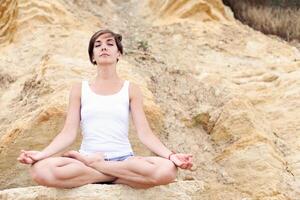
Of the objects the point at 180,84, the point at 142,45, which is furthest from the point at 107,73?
the point at 142,45

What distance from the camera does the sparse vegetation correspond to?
22.2 ft

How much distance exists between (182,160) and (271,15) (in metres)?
3.28

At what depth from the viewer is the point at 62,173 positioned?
399cm

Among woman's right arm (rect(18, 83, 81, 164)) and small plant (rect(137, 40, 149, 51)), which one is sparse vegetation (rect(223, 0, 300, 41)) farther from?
woman's right arm (rect(18, 83, 81, 164))

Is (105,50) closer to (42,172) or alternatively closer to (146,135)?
(146,135)

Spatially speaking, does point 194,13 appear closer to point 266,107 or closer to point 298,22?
point 298,22

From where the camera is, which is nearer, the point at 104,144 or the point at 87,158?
the point at 87,158

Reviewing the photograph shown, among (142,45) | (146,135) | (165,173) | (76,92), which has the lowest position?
(165,173)

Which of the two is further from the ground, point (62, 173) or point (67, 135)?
point (67, 135)

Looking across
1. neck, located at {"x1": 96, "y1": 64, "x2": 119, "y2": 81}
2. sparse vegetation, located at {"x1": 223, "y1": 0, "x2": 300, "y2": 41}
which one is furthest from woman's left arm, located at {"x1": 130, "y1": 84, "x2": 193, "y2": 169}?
sparse vegetation, located at {"x1": 223, "y1": 0, "x2": 300, "y2": 41}

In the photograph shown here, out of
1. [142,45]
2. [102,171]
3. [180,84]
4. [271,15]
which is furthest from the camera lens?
[271,15]

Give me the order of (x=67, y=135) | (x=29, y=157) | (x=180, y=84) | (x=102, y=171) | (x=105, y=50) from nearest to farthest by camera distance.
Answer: (x=29, y=157), (x=102, y=171), (x=67, y=135), (x=105, y=50), (x=180, y=84)

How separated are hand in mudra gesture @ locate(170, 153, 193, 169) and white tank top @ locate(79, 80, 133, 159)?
0.29m

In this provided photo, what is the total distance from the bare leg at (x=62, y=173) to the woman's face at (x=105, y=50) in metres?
0.61
